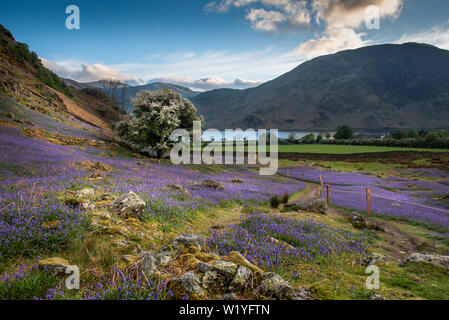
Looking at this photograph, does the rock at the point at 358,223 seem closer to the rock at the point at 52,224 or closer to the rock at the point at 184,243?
the rock at the point at 184,243

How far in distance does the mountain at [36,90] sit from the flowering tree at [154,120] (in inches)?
658

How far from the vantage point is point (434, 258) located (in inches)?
243

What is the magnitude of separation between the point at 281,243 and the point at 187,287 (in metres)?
4.26

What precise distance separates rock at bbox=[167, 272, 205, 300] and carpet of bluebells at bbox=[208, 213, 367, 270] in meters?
2.26

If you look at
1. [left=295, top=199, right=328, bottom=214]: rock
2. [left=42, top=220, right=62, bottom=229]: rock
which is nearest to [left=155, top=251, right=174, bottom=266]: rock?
[left=42, top=220, right=62, bottom=229]: rock

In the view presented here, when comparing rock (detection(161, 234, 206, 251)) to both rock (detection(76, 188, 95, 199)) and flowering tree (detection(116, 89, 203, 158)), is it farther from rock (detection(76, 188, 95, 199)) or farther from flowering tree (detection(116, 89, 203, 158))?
flowering tree (detection(116, 89, 203, 158))

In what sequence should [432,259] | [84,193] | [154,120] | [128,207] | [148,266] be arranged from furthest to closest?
[154,120] < [84,193] < [128,207] < [432,259] < [148,266]

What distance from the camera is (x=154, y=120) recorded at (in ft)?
108

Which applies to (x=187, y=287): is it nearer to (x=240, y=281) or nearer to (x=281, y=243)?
(x=240, y=281)

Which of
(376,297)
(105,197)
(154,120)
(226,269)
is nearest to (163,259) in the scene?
(226,269)

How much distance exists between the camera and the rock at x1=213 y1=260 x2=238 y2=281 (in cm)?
390

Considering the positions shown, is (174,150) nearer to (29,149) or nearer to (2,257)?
(29,149)
